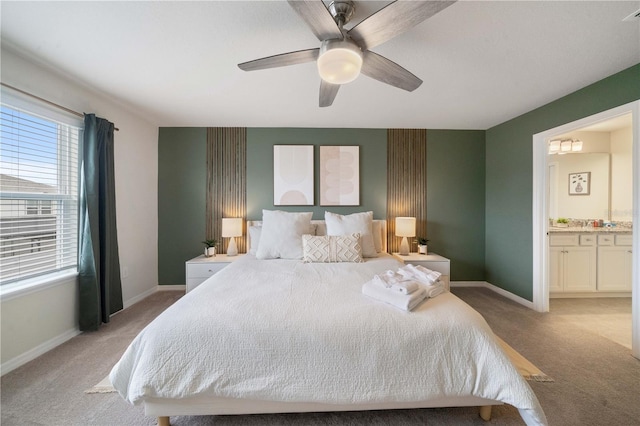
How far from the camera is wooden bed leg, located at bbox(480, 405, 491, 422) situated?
53.9 inches

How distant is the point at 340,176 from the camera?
3580 millimetres

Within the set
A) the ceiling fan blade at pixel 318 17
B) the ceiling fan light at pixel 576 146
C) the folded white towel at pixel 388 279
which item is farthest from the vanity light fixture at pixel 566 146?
the ceiling fan blade at pixel 318 17

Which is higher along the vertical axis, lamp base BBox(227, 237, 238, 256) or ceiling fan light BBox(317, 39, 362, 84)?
ceiling fan light BBox(317, 39, 362, 84)

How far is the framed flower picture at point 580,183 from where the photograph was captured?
11.8 feet

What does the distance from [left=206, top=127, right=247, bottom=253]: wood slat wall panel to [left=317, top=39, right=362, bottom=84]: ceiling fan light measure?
246 cm

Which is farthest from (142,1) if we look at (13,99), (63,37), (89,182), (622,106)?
(622,106)

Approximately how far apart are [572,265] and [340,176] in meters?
3.32

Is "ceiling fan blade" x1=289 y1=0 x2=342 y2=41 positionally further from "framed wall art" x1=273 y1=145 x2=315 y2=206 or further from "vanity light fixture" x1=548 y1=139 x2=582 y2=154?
"vanity light fixture" x1=548 y1=139 x2=582 y2=154

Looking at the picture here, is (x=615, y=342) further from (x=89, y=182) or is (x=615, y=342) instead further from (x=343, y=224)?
(x=89, y=182)

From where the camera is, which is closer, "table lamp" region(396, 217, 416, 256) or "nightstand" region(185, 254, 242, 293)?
"nightstand" region(185, 254, 242, 293)

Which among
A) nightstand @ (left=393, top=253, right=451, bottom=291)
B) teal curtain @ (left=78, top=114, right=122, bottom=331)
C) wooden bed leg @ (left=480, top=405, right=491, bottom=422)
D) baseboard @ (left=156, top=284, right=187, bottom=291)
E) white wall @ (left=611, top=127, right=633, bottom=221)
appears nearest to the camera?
wooden bed leg @ (left=480, top=405, right=491, bottom=422)

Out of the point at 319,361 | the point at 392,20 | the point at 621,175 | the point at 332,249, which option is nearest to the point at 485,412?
the point at 319,361

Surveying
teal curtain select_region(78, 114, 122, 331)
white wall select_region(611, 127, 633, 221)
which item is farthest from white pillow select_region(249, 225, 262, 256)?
white wall select_region(611, 127, 633, 221)

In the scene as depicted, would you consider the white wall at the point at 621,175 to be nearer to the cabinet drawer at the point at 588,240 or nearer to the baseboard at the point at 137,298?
the cabinet drawer at the point at 588,240
